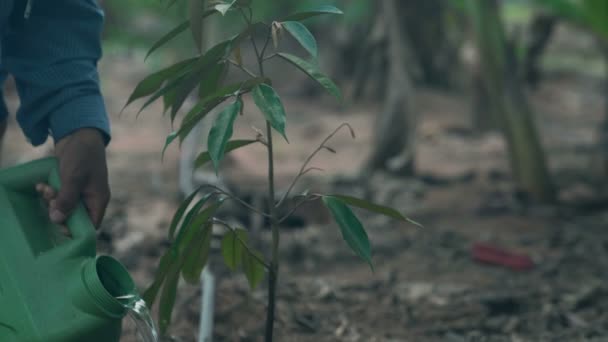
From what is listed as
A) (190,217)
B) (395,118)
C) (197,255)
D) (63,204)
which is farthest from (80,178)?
(395,118)

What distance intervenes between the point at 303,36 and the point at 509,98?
10.9 ft

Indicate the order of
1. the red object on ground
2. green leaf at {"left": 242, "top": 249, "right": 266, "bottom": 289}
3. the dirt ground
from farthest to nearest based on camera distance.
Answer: the red object on ground → the dirt ground → green leaf at {"left": 242, "top": 249, "right": 266, "bottom": 289}

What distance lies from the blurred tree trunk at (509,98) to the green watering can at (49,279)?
3.50m

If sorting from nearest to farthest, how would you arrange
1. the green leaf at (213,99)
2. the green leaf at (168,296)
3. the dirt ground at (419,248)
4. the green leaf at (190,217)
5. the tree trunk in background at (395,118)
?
the green leaf at (213,99), the green leaf at (190,217), the green leaf at (168,296), the dirt ground at (419,248), the tree trunk in background at (395,118)

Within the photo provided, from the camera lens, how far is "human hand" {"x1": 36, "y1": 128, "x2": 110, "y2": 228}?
200 cm

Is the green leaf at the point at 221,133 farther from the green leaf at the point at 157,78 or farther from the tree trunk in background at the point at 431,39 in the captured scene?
the tree trunk in background at the point at 431,39

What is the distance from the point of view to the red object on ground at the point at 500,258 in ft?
13.5

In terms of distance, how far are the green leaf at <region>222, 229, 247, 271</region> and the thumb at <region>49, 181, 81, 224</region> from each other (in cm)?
45

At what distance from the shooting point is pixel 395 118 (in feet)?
19.6

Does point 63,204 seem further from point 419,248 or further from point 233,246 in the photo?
point 419,248

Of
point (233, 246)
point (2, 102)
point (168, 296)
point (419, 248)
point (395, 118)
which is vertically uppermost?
point (2, 102)

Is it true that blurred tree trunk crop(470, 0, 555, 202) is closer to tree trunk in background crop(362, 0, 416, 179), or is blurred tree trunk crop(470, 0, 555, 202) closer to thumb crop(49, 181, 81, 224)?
tree trunk in background crop(362, 0, 416, 179)

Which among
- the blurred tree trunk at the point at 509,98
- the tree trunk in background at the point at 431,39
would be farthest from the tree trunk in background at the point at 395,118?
the tree trunk in background at the point at 431,39

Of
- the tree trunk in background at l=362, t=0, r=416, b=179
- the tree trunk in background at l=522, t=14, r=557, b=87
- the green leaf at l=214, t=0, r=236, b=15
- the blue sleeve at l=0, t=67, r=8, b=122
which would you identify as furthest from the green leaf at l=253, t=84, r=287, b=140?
the tree trunk in background at l=522, t=14, r=557, b=87
